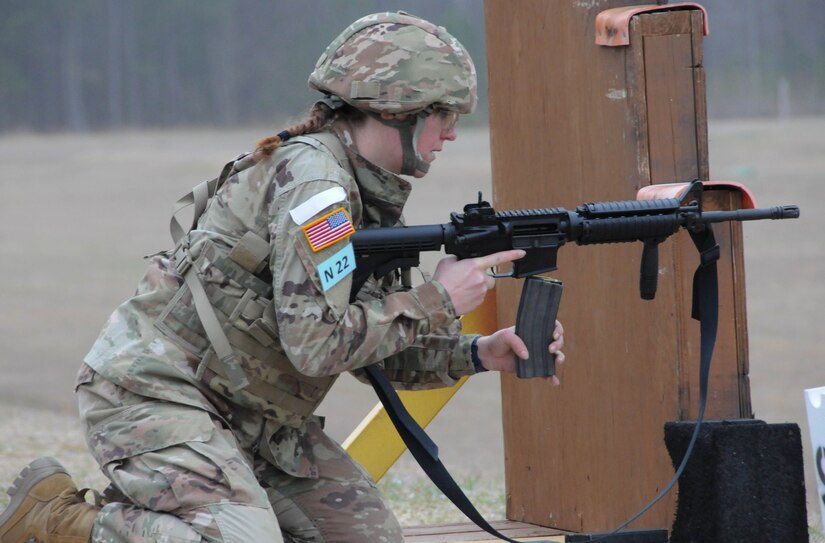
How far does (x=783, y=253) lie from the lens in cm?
1236

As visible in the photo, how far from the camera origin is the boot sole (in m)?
2.97

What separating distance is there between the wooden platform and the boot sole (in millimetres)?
1280

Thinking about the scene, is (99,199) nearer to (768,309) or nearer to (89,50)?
(89,50)

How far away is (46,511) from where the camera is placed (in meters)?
2.94

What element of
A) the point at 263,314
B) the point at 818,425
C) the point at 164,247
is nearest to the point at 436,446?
the point at 263,314

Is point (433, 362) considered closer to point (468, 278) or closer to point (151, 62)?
point (468, 278)

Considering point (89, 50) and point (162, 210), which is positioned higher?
point (89, 50)

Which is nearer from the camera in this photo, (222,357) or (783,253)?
(222,357)

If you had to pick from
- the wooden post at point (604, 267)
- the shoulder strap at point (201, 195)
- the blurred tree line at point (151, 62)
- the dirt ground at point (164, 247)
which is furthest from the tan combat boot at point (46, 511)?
the blurred tree line at point (151, 62)

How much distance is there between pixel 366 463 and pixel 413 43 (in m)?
1.62

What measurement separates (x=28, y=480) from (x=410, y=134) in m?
1.30

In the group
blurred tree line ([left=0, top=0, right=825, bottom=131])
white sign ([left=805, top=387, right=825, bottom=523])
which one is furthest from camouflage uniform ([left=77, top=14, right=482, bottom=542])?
blurred tree line ([left=0, top=0, right=825, bottom=131])

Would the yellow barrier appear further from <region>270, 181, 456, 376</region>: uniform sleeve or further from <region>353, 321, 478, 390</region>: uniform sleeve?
<region>270, 181, 456, 376</region>: uniform sleeve

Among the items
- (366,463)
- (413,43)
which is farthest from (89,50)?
(413,43)
